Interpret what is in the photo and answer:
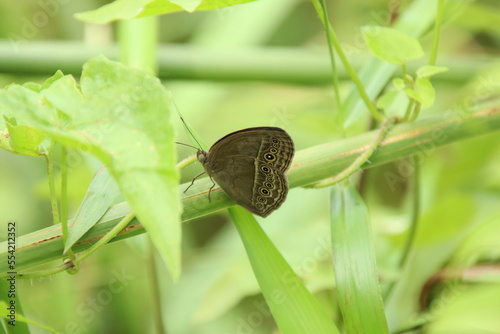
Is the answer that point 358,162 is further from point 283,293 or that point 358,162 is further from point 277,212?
Answer: point 277,212

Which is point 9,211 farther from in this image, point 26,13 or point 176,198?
point 176,198

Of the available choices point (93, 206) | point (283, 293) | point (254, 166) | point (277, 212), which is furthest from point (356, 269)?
point (277, 212)

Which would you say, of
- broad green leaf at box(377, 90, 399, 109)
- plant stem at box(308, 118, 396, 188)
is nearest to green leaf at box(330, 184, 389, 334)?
plant stem at box(308, 118, 396, 188)

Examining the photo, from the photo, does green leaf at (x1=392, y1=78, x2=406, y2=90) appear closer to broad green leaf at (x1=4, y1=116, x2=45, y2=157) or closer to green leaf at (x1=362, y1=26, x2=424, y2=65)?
green leaf at (x1=362, y1=26, x2=424, y2=65)

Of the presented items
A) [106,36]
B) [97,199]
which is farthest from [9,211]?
[97,199]

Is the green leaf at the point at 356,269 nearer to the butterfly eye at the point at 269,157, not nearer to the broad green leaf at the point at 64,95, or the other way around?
Answer: the butterfly eye at the point at 269,157

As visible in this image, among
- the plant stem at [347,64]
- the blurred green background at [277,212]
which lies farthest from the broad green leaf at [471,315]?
the plant stem at [347,64]
